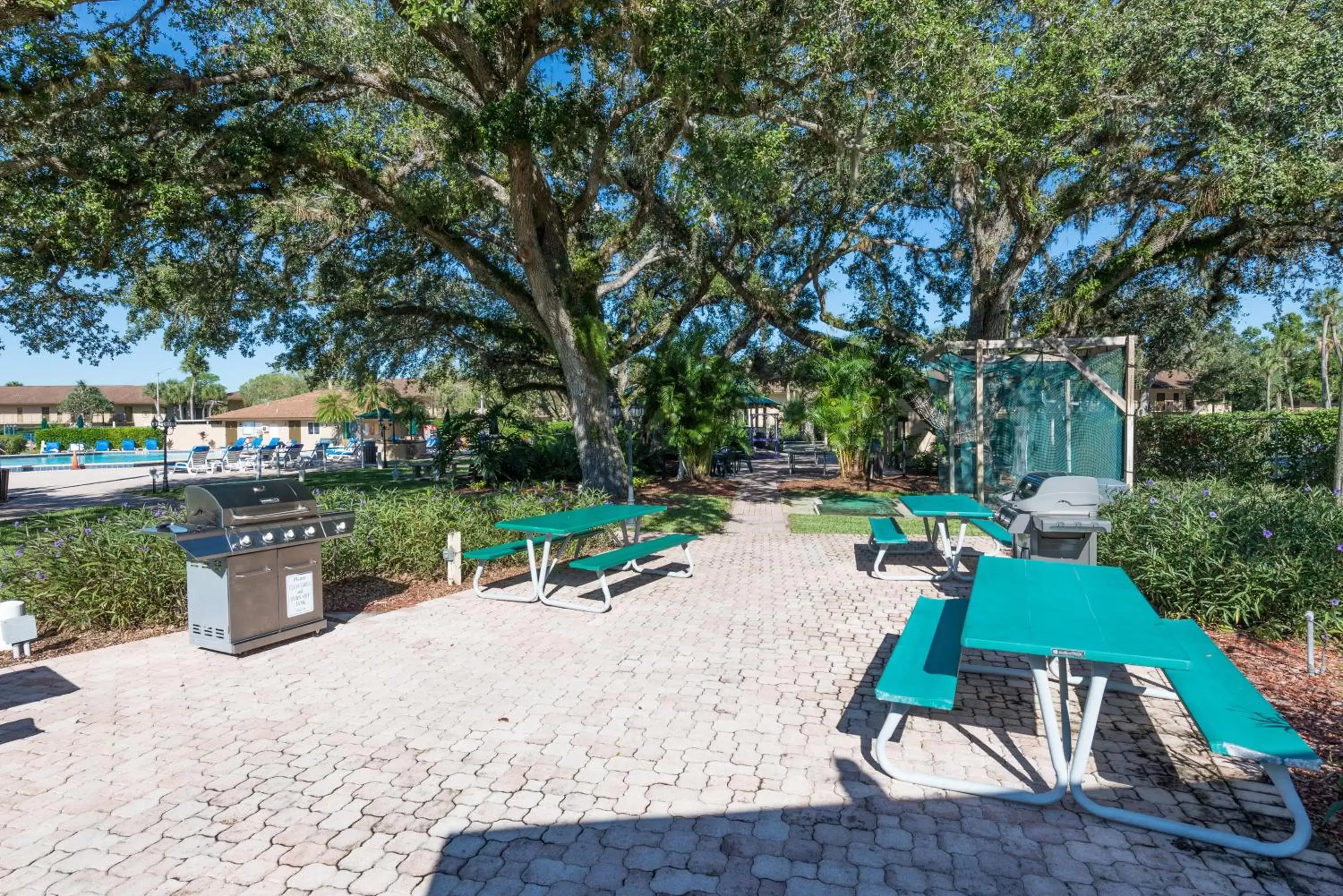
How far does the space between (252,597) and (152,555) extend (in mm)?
1677

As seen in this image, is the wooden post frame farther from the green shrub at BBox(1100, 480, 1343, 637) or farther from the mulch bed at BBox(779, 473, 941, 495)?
the green shrub at BBox(1100, 480, 1343, 637)

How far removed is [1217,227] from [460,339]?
A: 15.4 meters

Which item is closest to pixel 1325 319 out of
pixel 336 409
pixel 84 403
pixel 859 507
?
pixel 859 507

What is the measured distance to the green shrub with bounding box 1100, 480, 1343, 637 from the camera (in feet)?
17.1

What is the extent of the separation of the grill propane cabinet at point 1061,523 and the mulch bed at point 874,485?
7821mm

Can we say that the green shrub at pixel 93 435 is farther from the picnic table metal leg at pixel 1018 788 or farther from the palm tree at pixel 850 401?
the picnic table metal leg at pixel 1018 788

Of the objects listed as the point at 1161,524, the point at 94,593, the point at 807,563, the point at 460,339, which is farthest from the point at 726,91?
the point at 460,339

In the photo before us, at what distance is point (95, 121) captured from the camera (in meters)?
8.21

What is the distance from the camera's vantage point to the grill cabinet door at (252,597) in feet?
16.8

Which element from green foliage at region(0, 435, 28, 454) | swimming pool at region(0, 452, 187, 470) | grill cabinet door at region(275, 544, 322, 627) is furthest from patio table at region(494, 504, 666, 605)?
green foliage at region(0, 435, 28, 454)

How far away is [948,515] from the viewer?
23.6 ft

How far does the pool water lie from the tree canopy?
159 inches

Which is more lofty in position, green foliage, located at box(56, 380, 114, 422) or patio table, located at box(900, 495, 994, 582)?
green foliage, located at box(56, 380, 114, 422)

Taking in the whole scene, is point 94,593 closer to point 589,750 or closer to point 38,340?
point 589,750
